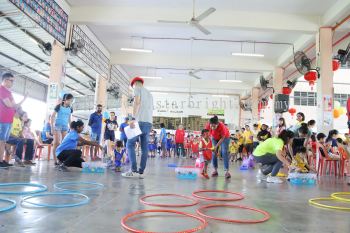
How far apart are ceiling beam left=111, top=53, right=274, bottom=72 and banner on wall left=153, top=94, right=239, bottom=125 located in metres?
6.79

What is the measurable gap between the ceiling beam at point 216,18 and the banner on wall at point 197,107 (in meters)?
11.3

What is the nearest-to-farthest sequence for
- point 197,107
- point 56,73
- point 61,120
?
point 61,120 → point 56,73 → point 197,107

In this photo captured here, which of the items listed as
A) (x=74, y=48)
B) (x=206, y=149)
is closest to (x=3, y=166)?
(x=206, y=149)

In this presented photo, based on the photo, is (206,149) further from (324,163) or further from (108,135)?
(324,163)

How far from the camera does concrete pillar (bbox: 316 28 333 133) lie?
8258 mm

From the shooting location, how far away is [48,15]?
24.5ft

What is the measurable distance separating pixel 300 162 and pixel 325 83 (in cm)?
385

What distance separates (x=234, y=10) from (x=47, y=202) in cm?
797

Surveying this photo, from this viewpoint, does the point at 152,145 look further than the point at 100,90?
No

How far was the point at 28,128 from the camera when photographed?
6.50 m

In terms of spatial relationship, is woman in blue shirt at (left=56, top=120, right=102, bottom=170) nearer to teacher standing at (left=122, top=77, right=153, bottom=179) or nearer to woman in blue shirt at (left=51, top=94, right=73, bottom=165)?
woman in blue shirt at (left=51, top=94, right=73, bottom=165)

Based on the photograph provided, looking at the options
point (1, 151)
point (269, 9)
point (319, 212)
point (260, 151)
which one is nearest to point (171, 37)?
point (269, 9)

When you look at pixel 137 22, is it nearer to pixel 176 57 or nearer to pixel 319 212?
pixel 176 57

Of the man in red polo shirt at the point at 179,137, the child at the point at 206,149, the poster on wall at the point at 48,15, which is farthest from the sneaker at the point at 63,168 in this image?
the man in red polo shirt at the point at 179,137
